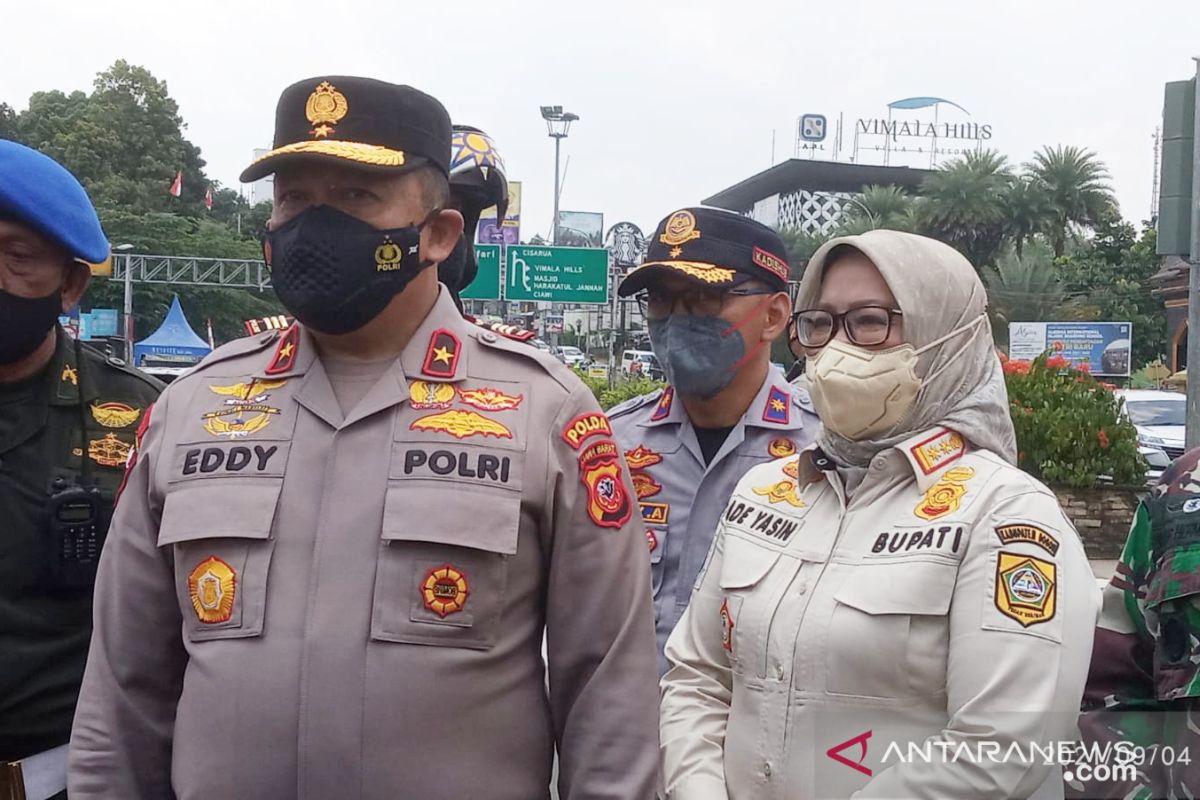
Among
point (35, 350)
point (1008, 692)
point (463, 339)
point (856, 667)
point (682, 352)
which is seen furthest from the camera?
point (682, 352)

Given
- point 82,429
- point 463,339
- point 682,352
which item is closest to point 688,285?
point 682,352

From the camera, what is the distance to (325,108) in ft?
6.81

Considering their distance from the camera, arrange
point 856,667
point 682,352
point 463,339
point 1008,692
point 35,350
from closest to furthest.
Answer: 1. point 1008,692
2. point 856,667
3. point 463,339
4. point 35,350
5. point 682,352

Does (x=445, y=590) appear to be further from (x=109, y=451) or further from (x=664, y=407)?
(x=664, y=407)

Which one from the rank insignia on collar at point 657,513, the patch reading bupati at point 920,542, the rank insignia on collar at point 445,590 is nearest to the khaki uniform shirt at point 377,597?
the rank insignia on collar at point 445,590

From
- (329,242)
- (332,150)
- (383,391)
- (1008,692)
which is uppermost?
(332,150)

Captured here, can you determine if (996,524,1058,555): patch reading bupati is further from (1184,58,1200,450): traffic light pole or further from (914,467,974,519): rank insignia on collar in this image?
(1184,58,1200,450): traffic light pole

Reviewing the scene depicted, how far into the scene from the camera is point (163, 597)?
6.68ft

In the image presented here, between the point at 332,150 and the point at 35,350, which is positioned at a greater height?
the point at 332,150

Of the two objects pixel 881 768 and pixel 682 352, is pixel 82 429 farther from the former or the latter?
pixel 881 768

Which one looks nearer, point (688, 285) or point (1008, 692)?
point (1008, 692)

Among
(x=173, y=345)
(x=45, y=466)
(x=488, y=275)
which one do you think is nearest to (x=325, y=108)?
(x=45, y=466)

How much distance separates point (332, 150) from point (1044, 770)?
1.58m

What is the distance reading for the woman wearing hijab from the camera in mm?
1872
